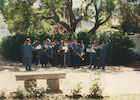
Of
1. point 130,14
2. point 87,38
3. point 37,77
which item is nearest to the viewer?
point 37,77

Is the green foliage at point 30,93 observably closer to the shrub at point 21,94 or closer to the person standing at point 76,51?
the shrub at point 21,94

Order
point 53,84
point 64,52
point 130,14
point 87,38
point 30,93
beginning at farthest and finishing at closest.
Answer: point 130,14
point 87,38
point 64,52
point 53,84
point 30,93

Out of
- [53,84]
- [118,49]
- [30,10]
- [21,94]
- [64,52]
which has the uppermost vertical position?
[30,10]

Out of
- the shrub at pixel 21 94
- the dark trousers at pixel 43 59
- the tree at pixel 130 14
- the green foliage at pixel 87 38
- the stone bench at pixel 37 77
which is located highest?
the tree at pixel 130 14

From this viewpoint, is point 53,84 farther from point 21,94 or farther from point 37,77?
point 21,94

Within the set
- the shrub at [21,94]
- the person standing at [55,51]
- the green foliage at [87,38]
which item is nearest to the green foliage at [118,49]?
the green foliage at [87,38]

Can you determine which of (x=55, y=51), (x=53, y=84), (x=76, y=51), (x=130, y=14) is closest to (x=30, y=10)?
(x=55, y=51)

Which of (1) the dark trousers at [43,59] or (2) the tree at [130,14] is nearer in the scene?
(1) the dark trousers at [43,59]

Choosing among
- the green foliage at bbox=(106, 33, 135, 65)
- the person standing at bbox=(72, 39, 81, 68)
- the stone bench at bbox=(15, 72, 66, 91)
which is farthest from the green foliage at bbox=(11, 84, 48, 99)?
the green foliage at bbox=(106, 33, 135, 65)

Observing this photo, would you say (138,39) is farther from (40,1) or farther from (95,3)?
(40,1)

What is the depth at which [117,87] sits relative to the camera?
9.05 m

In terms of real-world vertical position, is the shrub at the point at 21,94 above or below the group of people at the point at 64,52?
below

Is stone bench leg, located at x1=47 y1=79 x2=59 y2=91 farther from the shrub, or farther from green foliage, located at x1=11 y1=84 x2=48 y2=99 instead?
the shrub

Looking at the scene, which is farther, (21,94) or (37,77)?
(37,77)
